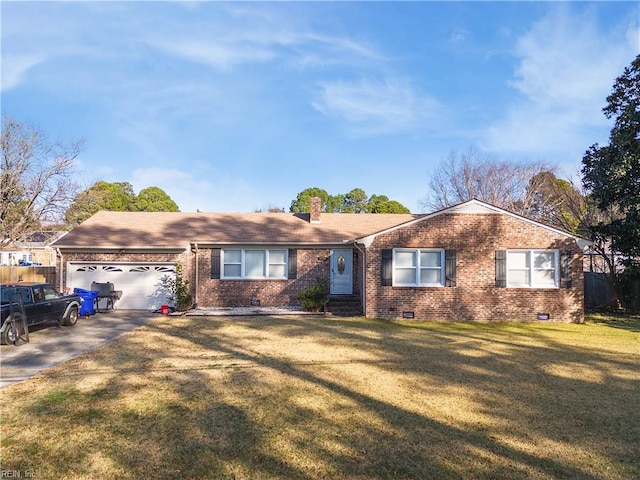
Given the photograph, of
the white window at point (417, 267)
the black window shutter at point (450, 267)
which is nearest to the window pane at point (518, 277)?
the black window shutter at point (450, 267)

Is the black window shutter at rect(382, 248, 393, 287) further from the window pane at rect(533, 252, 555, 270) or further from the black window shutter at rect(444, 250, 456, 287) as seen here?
the window pane at rect(533, 252, 555, 270)

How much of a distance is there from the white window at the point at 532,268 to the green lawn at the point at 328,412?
4771 millimetres

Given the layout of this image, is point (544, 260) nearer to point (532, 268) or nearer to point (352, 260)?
point (532, 268)

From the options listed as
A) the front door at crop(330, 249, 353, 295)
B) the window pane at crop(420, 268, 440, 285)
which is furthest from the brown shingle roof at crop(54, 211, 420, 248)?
the window pane at crop(420, 268, 440, 285)

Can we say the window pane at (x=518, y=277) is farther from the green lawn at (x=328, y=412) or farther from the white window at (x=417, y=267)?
the green lawn at (x=328, y=412)

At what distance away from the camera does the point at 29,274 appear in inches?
750

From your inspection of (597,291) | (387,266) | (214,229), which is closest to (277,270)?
(214,229)

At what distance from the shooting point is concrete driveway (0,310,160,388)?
25.9 ft

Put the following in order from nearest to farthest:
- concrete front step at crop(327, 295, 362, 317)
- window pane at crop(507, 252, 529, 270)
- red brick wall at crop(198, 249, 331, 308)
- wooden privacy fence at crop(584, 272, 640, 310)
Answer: window pane at crop(507, 252, 529, 270)
concrete front step at crop(327, 295, 362, 317)
red brick wall at crop(198, 249, 331, 308)
wooden privacy fence at crop(584, 272, 640, 310)

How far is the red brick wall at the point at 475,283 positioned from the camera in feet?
48.5

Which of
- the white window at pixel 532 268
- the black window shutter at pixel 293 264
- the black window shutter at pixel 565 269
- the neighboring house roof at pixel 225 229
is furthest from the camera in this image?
the black window shutter at pixel 293 264

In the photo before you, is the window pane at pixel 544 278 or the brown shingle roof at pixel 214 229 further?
the brown shingle roof at pixel 214 229

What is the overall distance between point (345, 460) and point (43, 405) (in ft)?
15.0

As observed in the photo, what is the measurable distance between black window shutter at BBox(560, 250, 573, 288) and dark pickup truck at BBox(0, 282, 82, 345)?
16.6 m
